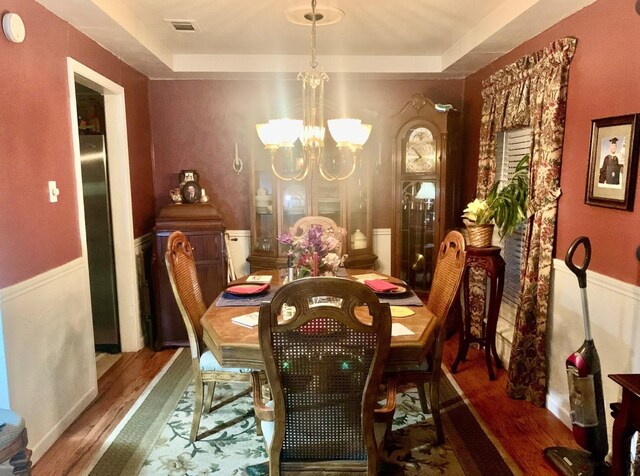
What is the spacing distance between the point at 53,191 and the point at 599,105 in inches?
114

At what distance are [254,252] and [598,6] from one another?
3071 millimetres

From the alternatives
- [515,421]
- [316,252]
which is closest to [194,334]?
[316,252]

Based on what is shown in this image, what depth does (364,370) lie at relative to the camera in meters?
1.67

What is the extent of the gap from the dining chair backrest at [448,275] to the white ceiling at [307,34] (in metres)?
1.33

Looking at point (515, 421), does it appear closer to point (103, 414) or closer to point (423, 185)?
point (423, 185)

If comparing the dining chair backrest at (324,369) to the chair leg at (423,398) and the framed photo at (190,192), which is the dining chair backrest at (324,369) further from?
the framed photo at (190,192)

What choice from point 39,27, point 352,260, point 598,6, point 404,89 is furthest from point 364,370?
point 404,89

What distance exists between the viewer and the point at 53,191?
261 centimetres

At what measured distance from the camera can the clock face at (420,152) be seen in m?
4.20

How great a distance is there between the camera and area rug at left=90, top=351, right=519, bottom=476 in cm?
236

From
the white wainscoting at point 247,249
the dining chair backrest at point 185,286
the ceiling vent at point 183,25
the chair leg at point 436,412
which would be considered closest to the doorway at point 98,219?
the ceiling vent at point 183,25

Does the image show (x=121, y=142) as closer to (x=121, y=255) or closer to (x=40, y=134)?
(x=121, y=255)

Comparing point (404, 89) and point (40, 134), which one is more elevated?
point (404, 89)

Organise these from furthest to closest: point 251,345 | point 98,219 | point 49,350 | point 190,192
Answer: point 190,192, point 98,219, point 49,350, point 251,345
